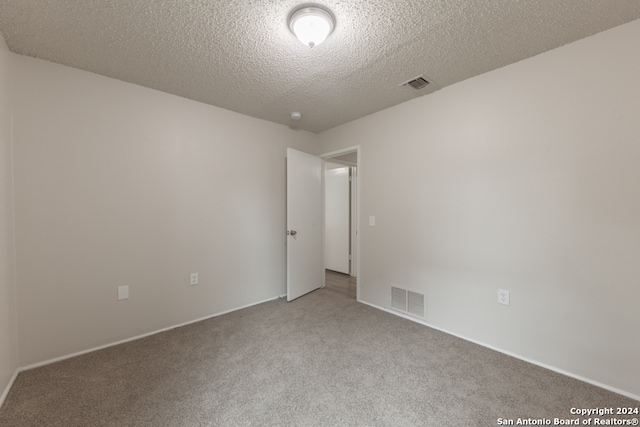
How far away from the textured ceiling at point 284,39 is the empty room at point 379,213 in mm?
16

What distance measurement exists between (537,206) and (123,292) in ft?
11.7

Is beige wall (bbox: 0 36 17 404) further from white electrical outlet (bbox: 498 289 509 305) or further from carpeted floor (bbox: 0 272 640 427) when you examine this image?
white electrical outlet (bbox: 498 289 509 305)

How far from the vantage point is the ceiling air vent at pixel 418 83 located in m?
2.28

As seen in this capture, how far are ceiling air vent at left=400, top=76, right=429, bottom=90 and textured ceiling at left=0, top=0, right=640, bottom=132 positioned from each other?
63 mm

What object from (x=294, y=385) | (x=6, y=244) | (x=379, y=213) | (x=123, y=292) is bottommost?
(x=294, y=385)

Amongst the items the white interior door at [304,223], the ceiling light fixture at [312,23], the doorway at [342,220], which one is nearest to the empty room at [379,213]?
the ceiling light fixture at [312,23]

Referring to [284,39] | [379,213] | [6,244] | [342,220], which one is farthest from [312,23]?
[342,220]

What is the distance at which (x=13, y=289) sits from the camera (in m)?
1.81

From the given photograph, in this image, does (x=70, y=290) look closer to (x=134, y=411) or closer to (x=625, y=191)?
(x=134, y=411)

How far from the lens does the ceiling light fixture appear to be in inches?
58.3

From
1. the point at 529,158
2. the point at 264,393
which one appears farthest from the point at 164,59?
the point at 529,158

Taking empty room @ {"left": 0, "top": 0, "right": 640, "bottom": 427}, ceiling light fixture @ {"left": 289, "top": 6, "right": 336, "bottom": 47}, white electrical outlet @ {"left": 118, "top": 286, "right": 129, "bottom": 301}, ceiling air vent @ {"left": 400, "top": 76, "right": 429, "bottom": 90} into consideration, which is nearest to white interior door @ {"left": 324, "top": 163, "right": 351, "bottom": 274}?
empty room @ {"left": 0, "top": 0, "right": 640, "bottom": 427}

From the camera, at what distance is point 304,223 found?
11.4 ft

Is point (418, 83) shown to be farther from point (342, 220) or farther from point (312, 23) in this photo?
point (342, 220)
